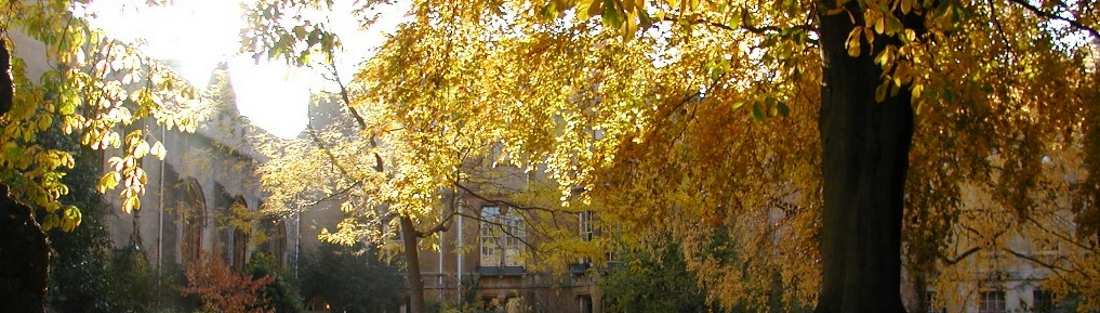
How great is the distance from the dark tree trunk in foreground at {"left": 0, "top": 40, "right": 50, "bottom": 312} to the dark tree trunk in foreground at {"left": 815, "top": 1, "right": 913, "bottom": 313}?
667cm

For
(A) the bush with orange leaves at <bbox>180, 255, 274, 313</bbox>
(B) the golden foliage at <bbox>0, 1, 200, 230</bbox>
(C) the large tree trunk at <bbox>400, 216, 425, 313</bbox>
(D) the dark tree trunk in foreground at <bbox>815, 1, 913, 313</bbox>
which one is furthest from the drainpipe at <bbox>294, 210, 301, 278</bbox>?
(D) the dark tree trunk in foreground at <bbox>815, 1, 913, 313</bbox>

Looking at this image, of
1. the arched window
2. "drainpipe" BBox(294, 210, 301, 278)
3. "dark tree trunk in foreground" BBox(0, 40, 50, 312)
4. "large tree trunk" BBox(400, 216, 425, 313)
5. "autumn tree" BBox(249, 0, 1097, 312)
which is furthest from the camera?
"drainpipe" BBox(294, 210, 301, 278)

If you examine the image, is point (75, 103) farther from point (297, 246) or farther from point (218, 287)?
point (297, 246)

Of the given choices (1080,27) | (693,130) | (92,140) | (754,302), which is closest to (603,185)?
(693,130)

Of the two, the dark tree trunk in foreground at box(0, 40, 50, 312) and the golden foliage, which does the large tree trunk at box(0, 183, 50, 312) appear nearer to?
the dark tree trunk in foreground at box(0, 40, 50, 312)

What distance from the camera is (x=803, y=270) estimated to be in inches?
808

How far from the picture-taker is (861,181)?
39.9 ft

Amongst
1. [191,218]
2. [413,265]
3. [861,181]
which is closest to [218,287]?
[191,218]

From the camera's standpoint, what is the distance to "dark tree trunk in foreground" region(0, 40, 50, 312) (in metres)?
9.22

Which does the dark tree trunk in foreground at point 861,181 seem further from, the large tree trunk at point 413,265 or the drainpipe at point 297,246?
the drainpipe at point 297,246

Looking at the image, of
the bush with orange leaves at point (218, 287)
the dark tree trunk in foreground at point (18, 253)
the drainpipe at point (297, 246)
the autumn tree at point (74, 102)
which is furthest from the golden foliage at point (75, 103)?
the drainpipe at point (297, 246)

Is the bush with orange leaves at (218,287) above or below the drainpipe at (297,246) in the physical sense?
below

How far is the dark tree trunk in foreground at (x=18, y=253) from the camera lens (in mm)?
9219

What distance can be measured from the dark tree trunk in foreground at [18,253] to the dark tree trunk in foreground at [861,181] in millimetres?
6666
